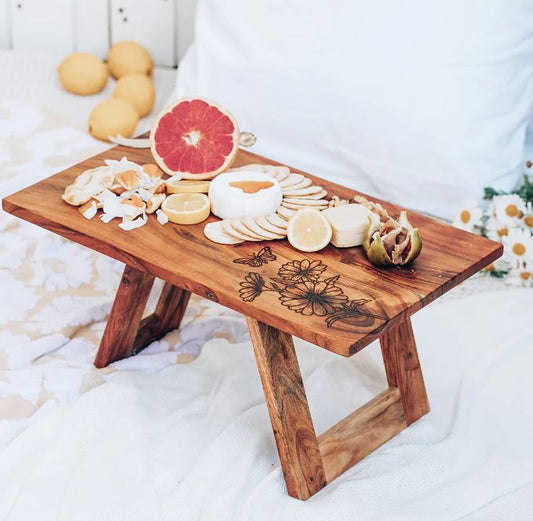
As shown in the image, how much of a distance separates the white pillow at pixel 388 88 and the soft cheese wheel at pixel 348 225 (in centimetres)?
45

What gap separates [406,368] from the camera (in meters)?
1.46

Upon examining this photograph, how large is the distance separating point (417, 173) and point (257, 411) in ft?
1.99

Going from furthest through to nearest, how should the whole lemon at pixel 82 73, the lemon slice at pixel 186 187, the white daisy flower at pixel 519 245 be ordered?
the whole lemon at pixel 82 73 < the white daisy flower at pixel 519 245 < the lemon slice at pixel 186 187

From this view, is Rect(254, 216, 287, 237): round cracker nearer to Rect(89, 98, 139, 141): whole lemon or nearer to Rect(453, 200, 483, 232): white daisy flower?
Rect(453, 200, 483, 232): white daisy flower

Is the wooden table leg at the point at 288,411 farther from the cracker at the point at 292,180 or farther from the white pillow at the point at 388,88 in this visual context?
the white pillow at the point at 388,88

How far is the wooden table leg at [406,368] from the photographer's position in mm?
Answer: 1434

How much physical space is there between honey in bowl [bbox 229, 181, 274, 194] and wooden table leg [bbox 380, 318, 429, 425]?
11.2 inches

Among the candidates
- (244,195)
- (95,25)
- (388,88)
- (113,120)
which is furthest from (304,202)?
(95,25)

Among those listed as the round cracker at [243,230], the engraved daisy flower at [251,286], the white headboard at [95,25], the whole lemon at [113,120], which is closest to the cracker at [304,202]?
the round cracker at [243,230]

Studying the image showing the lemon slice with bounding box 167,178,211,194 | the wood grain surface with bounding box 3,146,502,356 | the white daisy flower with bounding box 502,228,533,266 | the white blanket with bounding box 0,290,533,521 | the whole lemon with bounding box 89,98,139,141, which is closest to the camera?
the wood grain surface with bounding box 3,146,502,356

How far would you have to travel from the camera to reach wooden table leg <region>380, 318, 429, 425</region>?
4.70ft

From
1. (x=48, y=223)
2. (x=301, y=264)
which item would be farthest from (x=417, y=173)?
(x=48, y=223)

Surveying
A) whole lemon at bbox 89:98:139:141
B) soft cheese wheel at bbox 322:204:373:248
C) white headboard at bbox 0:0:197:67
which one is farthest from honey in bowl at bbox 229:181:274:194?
white headboard at bbox 0:0:197:67

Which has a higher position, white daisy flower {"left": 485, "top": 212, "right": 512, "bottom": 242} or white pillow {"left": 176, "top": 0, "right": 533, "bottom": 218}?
white pillow {"left": 176, "top": 0, "right": 533, "bottom": 218}
